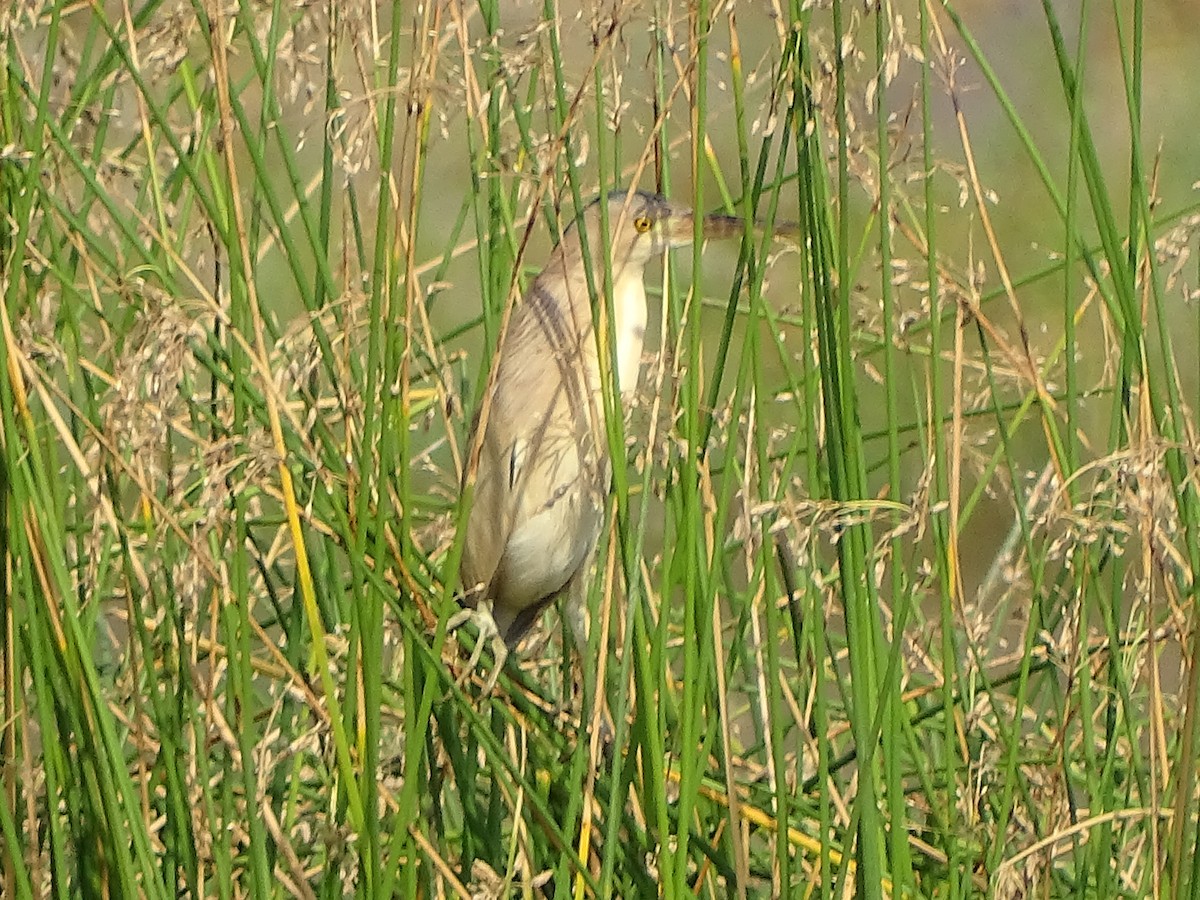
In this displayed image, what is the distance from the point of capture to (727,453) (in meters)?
0.90

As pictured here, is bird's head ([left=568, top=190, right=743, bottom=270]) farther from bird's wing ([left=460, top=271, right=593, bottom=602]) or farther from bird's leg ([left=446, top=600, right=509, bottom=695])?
bird's leg ([left=446, top=600, right=509, bottom=695])

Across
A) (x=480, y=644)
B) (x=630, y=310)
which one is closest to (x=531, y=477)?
(x=630, y=310)

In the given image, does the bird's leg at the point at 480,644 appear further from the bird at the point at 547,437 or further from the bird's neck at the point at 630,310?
the bird's neck at the point at 630,310

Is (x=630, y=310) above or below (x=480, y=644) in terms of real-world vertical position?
above

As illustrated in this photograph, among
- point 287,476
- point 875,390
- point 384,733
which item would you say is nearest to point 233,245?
point 287,476

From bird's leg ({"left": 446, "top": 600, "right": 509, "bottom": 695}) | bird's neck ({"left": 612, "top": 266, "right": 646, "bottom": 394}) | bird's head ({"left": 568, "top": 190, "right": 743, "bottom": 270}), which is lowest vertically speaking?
bird's leg ({"left": 446, "top": 600, "right": 509, "bottom": 695})

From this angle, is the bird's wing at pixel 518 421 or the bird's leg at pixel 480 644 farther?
the bird's wing at pixel 518 421

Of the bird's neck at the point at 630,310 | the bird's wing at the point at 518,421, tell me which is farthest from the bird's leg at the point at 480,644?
the bird's neck at the point at 630,310

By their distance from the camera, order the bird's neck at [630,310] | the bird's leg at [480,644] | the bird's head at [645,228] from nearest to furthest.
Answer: the bird's leg at [480,644] → the bird's head at [645,228] → the bird's neck at [630,310]

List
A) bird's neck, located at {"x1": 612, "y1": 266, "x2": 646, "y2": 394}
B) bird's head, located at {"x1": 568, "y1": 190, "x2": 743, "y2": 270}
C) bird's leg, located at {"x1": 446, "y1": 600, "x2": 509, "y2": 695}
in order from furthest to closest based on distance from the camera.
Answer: bird's neck, located at {"x1": 612, "y1": 266, "x2": 646, "y2": 394}, bird's head, located at {"x1": 568, "y1": 190, "x2": 743, "y2": 270}, bird's leg, located at {"x1": 446, "y1": 600, "x2": 509, "y2": 695}

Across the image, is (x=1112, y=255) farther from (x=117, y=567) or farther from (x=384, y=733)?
(x=117, y=567)

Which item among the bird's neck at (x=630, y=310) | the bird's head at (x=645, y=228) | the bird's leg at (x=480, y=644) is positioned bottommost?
the bird's leg at (x=480, y=644)

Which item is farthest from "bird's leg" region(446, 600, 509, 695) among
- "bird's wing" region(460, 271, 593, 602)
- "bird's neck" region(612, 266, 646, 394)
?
"bird's neck" region(612, 266, 646, 394)

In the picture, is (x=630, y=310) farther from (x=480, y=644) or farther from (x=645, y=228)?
(x=480, y=644)
